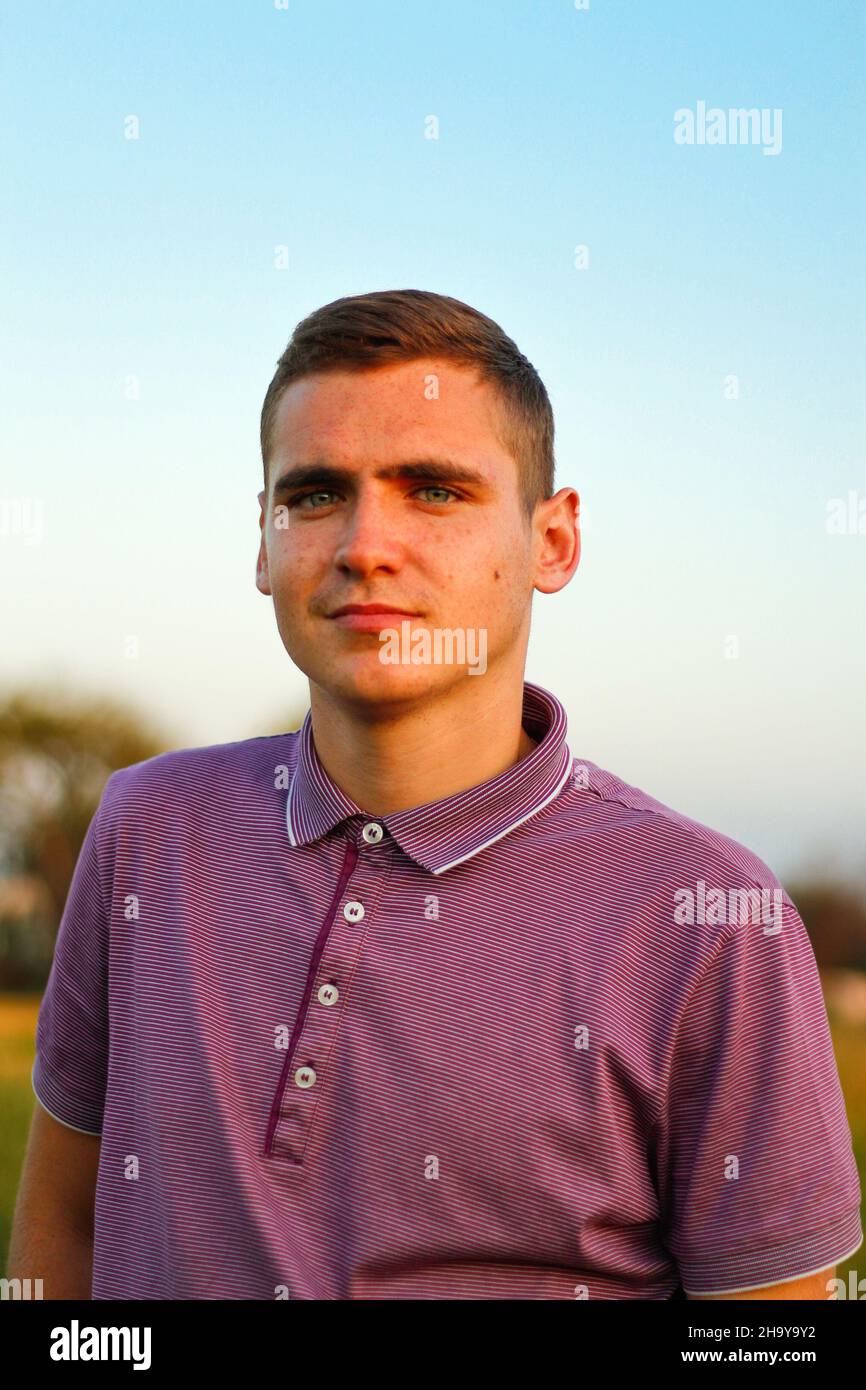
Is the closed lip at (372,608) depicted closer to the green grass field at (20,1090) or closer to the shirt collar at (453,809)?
the shirt collar at (453,809)

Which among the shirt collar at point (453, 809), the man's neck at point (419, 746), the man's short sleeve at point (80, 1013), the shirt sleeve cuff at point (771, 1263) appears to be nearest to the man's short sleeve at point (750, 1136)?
the shirt sleeve cuff at point (771, 1263)

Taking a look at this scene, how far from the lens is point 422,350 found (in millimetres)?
2023

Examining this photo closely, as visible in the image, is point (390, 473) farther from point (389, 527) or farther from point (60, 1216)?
point (60, 1216)

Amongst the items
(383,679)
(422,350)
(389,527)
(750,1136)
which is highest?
(422,350)

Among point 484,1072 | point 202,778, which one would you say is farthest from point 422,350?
point 484,1072

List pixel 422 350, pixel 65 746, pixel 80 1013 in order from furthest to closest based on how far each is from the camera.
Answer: pixel 65 746, pixel 80 1013, pixel 422 350

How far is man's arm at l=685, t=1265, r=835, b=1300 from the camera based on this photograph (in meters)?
1.81

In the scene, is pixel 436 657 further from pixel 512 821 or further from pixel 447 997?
pixel 447 997

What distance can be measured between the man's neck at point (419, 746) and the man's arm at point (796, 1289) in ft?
Result: 2.64

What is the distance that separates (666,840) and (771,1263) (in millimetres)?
590

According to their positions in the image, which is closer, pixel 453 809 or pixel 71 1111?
pixel 453 809

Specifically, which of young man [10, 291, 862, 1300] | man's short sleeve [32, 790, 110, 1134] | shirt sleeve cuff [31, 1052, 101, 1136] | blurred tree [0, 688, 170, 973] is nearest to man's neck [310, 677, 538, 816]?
young man [10, 291, 862, 1300]
